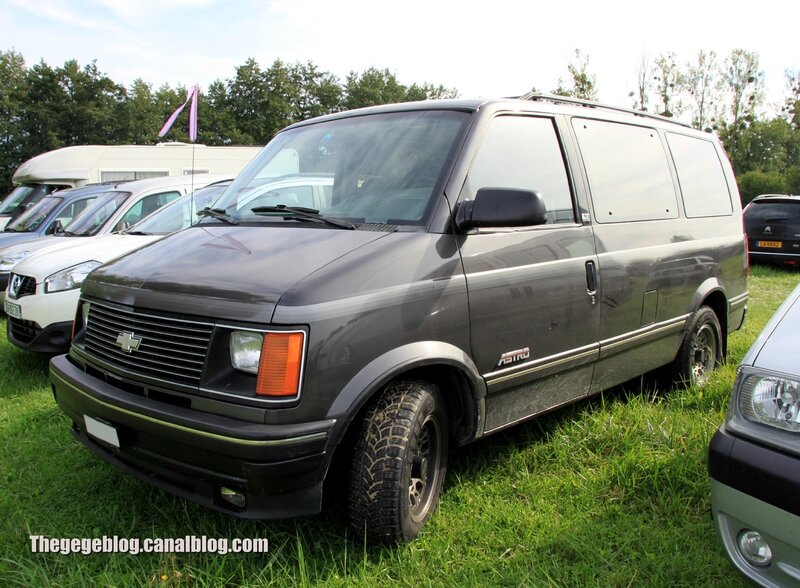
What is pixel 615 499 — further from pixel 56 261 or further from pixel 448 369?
pixel 56 261

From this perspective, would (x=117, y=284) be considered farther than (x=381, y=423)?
Yes

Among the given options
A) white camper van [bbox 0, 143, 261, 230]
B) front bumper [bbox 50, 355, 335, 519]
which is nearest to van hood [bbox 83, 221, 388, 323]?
front bumper [bbox 50, 355, 335, 519]

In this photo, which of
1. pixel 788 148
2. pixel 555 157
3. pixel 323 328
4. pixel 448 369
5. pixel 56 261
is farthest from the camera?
pixel 788 148

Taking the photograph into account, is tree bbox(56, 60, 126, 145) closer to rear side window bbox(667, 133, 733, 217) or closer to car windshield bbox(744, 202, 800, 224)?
car windshield bbox(744, 202, 800, 224)

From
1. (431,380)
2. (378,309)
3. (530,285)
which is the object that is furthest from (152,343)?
(530,285)

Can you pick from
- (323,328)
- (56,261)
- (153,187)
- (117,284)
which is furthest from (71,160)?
(323,328)

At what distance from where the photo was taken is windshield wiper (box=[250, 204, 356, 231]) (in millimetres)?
2875

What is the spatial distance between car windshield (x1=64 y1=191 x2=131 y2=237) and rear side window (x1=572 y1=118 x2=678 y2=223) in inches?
224

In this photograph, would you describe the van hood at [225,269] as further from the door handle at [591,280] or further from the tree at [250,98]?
the tree at [250,98]

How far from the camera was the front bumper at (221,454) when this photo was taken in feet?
7.22

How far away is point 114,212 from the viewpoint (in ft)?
24.0

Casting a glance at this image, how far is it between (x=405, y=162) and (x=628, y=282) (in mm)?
1583

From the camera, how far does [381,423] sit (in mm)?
2523

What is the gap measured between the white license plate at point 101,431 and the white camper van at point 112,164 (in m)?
13.0
